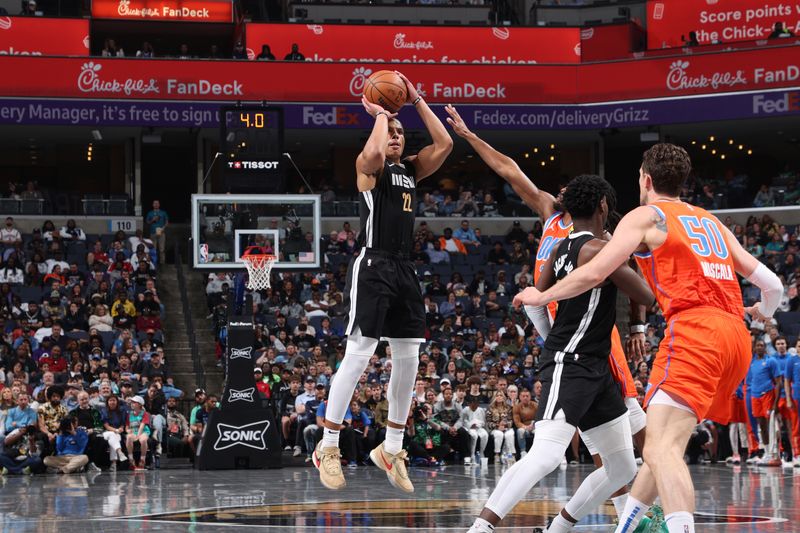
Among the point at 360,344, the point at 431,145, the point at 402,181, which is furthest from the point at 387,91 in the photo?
the point at 360,344

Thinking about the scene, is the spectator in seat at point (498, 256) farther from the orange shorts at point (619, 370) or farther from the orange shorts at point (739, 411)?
the orange shorts at point (619, 370)

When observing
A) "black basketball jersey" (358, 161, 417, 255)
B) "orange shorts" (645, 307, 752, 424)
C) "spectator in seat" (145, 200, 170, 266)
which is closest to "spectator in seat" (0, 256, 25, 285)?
"spectator in seat" (145, 200, 170, 266)

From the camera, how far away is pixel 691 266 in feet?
20.1

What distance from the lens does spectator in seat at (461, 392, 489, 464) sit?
1862cm

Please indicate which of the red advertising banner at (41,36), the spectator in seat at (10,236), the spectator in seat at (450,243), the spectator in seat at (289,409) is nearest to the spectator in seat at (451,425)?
the spectator in seat at (289,409)

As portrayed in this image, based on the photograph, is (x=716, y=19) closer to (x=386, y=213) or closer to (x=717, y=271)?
(x=386, y=213)

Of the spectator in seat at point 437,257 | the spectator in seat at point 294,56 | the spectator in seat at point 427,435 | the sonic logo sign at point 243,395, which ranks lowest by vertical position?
the spectator in seat at point 427,435

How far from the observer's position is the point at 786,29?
99.1ft

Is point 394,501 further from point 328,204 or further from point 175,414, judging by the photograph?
point 328,204

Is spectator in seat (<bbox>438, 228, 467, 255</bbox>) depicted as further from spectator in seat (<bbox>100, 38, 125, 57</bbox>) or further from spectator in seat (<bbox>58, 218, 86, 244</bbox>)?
spectator in seat (<bbox>100, 38, 125, 57</bbox>)

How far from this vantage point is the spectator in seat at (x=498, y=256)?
89.2ft

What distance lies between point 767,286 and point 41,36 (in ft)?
88.0

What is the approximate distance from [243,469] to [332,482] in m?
8.97

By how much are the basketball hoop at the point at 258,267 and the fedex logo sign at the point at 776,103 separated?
1543 cm
